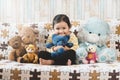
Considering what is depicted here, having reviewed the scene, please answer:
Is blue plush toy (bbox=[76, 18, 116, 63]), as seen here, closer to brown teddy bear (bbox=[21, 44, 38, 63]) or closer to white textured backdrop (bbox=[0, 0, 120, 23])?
brown teddy bear (bbox=[21, 44, 38, 63])

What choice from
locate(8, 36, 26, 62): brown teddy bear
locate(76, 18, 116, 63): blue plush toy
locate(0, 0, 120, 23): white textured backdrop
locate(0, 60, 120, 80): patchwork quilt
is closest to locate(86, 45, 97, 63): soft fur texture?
locate(76, 18, 116, 63): blue plush toy

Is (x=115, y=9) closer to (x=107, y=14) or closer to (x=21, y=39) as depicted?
(x=107, y=14)

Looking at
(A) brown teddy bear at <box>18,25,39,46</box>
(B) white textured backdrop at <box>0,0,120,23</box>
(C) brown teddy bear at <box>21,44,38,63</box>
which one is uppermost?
(B) white textured backdrop at <box>0,0,120,23</box>

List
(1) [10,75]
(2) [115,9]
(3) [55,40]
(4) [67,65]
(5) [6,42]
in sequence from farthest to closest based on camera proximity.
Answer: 1. (2) [115,9]
2. (5) [6,42]
3. (3) [55,40]
4. (4) [67,65]
5. (1) [10,75]

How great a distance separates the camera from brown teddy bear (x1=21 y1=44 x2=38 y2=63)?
243 cm

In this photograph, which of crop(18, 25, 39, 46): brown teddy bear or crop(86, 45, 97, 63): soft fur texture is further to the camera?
crop(18, 25, 39, 46): brown teddy bear

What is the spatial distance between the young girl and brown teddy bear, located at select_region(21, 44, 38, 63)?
0.32 feet

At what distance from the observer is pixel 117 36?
2.64 m

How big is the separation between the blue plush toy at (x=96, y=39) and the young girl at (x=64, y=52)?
0.07 metres

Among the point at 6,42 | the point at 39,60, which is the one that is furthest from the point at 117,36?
the point at 6,42

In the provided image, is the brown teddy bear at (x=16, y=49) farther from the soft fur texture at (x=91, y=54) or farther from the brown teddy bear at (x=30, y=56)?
the soft fur texture at (x=91, y=54)

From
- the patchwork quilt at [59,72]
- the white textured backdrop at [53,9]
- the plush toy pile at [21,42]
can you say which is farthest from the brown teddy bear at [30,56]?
the white textured backdrop at [53,9]

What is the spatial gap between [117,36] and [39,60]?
2.46 feet

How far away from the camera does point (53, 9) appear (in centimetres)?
311
